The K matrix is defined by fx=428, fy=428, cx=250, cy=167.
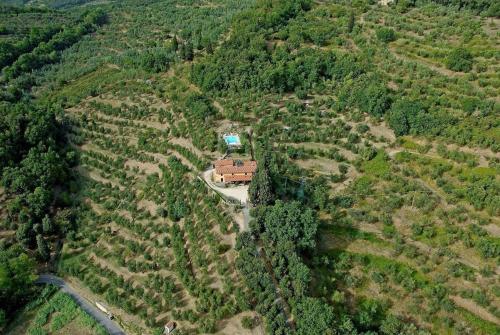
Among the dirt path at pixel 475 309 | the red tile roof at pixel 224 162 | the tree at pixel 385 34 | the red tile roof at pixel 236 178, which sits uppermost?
the tree at pixel 385 34

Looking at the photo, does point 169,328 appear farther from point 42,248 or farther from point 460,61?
point 460,61

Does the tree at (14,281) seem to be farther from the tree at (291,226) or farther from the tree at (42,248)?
the tree at (291,226)

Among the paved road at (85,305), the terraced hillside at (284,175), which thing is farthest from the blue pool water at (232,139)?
the paved road at (85,305)

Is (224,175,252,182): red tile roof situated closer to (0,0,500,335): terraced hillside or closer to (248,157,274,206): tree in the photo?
(0,0,500,335): terraced hillside

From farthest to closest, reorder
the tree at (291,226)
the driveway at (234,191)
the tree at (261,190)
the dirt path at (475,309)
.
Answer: the driveway at (234,191) < the tree at (261,190) < the tree at (291,226) < the dirt path at (475,309)

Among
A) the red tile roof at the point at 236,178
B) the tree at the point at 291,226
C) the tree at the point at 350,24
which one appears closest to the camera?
the tree at the point at 291,226
